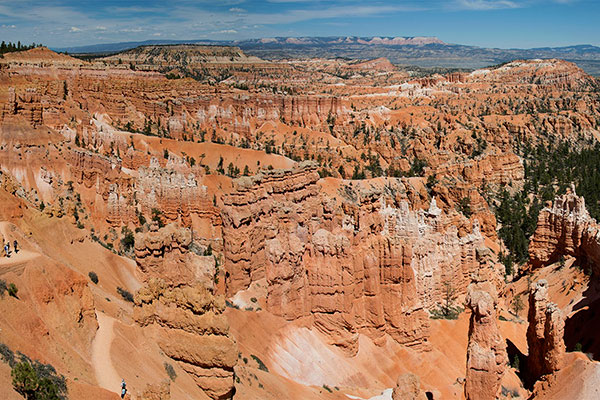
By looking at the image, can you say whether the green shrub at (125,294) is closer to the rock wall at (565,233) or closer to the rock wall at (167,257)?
the rock wall at (167,257)

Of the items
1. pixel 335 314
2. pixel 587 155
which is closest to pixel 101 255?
pixel 335 314

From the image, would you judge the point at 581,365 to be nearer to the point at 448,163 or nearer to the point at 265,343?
the point at 265,343

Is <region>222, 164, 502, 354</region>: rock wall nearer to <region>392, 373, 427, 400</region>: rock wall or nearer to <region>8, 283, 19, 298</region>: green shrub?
<region>392, 373, 427, 400</region>: rock wall

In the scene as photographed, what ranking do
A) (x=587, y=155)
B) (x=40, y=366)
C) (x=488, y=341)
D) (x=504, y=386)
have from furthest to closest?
(x=587, y=155), (x=504, y=386), (x=488, y=341), (x=40, y=366)

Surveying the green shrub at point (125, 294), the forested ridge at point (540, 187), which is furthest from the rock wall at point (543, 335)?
the forested ridge at point (540, 187)

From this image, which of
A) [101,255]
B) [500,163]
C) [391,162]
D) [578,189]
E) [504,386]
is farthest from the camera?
[391,162]

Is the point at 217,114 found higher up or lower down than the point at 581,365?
Answer: higher up
